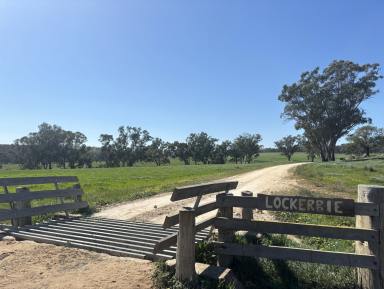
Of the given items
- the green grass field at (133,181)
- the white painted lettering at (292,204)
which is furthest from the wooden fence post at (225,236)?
the green grass field at (133,181)

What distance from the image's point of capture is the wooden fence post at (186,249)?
215 inches

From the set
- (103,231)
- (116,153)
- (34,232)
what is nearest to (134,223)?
(103,231)

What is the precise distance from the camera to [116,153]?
4611 inches

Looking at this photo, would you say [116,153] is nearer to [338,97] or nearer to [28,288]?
[338,97]

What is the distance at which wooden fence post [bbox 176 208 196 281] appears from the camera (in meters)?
5.46

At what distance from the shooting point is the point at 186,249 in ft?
18.0

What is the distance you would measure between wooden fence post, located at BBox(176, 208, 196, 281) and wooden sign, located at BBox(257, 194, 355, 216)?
130cm

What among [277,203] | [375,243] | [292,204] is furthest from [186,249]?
[375,243]

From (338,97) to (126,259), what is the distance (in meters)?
61.6

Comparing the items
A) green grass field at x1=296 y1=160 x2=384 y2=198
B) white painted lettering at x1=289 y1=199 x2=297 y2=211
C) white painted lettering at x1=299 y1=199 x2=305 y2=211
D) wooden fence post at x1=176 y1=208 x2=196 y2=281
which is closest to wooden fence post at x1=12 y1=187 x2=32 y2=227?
wooden fence post at x1=176 y1=208 x2=196 y2=281

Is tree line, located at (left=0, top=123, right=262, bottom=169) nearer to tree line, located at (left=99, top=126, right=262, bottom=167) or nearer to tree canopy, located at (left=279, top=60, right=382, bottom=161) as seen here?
tree line, located at (left=99, top=126, right=262, bottom=167)

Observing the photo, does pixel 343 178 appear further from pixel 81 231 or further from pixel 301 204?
pixel 301 204

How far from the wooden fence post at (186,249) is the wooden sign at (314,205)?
1297 millimetres

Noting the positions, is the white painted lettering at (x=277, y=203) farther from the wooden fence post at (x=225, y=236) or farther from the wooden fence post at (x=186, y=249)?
the wooden fence post at (x=186, y=249)
